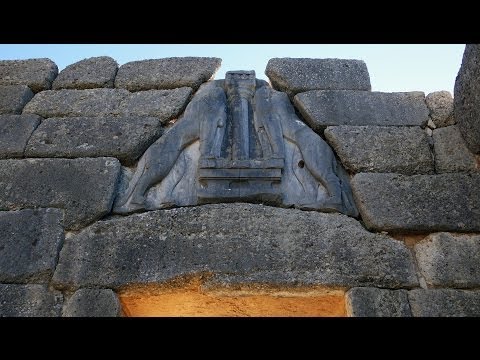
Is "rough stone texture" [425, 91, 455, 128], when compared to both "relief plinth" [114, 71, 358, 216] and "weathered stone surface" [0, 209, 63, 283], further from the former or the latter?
"weathered stone surface" [0, 209, 63, 283]

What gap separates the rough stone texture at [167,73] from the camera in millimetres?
4633

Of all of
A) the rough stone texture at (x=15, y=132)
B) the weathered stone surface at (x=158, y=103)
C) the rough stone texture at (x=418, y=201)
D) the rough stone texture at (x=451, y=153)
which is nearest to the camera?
the rough stone texture at (x=418, y=201)

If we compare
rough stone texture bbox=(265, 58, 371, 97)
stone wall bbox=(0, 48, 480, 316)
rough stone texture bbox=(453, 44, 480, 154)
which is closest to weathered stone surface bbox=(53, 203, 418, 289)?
stone wall bbox=(0, 48, 480, 316)

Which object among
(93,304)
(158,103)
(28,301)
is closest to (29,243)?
(28,301)

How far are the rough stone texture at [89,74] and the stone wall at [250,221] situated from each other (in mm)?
158

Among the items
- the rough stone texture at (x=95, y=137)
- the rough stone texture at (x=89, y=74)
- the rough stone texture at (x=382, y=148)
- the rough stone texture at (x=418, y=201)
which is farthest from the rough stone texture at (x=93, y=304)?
the rough stone texture at (x=89, y=74)

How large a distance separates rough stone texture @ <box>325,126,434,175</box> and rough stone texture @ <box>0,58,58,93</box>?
2.38 metres

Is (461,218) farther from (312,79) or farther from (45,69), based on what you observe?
(45,69)

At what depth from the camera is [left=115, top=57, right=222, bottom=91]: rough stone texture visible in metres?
4.63

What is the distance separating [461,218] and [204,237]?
1.65 meters

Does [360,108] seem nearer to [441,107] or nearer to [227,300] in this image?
[441,107]

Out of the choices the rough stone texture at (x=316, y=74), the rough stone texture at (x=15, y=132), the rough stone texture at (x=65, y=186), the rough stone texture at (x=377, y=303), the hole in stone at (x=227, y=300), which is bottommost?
the hole in stone at (x=227, y=300)

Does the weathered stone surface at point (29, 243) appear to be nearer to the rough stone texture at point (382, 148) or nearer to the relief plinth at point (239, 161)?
the relief plinth at point (239, 161)

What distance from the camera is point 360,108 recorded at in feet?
14.3
